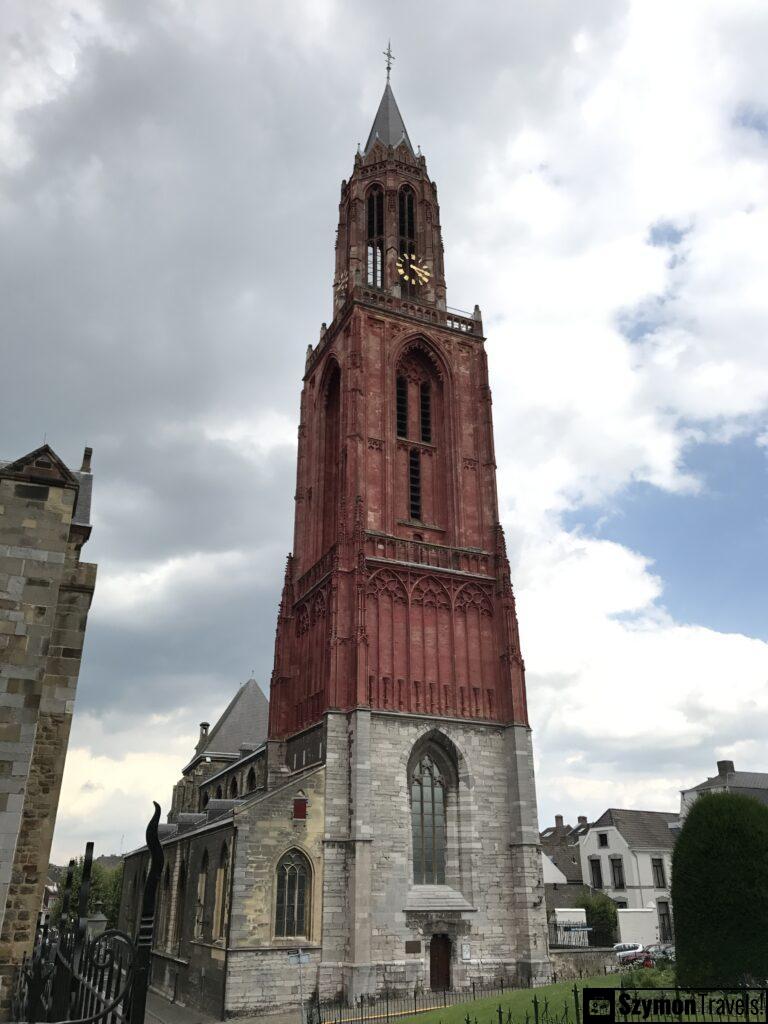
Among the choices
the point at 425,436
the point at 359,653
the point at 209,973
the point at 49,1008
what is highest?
the point at 425,436

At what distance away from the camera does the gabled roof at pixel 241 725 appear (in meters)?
55.2

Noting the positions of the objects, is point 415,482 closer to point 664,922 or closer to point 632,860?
point 632,860

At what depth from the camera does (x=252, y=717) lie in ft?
189

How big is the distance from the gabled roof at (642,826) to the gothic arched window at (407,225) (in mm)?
36866

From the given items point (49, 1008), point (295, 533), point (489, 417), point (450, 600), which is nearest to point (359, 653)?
point (450, 600)

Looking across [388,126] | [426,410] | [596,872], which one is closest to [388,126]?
[388,126]

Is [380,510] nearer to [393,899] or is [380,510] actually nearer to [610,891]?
[393,899]

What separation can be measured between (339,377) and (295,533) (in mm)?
8925

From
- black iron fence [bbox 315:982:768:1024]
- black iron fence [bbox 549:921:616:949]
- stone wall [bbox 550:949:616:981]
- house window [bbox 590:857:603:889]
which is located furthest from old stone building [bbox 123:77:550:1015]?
house window [bbox 590:857:603:889]

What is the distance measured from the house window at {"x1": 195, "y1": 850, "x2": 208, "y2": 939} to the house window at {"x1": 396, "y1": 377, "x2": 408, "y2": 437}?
69.6ft

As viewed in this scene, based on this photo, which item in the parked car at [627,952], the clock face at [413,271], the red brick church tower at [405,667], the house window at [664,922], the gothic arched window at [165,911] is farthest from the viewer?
the house window at [664,922]

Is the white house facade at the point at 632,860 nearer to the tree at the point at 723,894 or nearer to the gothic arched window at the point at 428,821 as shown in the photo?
the gothic arched window at the point at 428,821

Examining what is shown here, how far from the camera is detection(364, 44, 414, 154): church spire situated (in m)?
51.1

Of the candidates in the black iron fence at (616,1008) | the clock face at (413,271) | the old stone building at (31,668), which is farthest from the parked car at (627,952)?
the clock face at (413,271)
